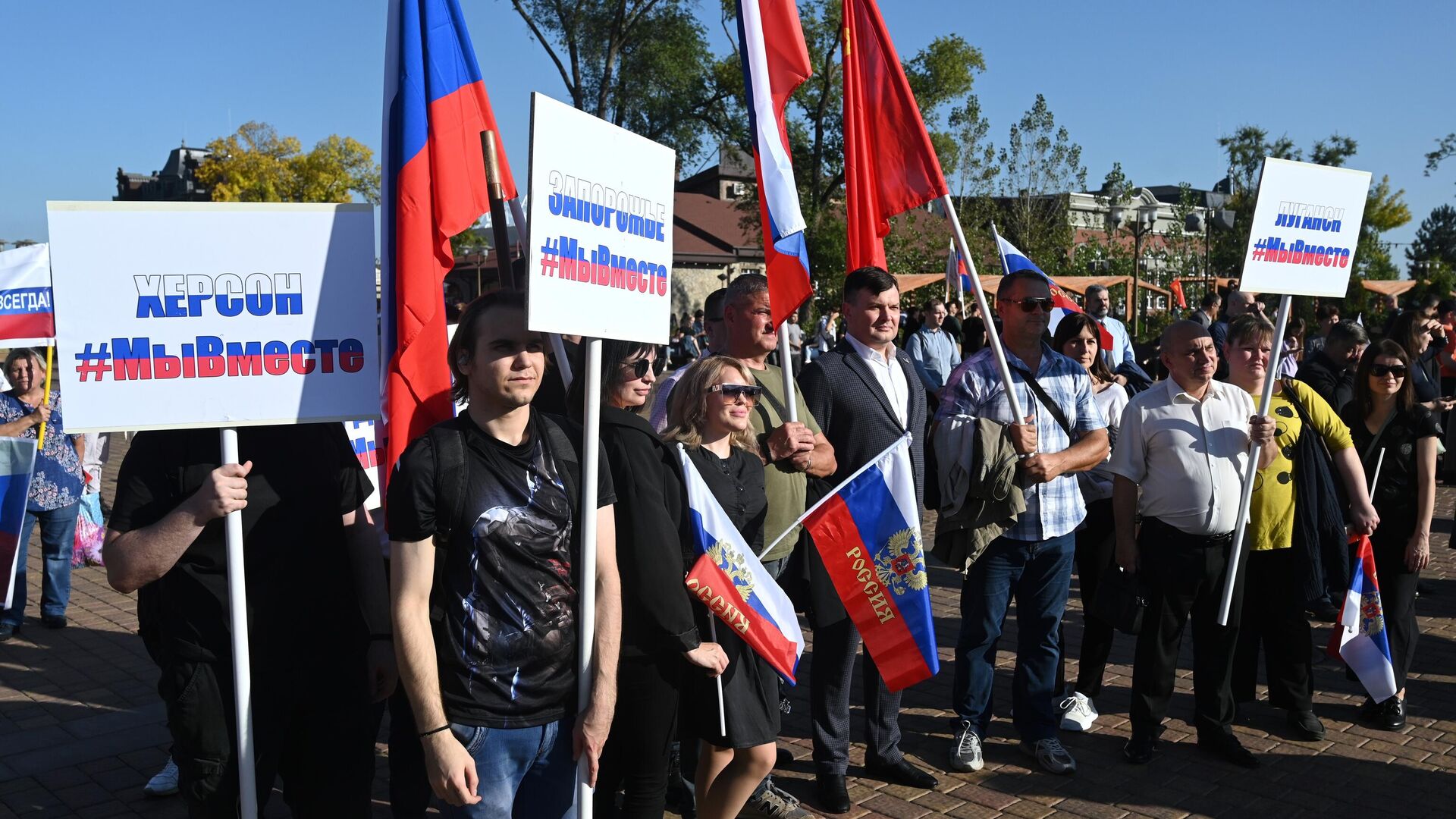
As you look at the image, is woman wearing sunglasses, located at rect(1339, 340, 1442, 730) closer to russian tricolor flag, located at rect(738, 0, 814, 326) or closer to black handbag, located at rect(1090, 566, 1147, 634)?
black handbag, located at rect(1090, 566, 1147, 634)

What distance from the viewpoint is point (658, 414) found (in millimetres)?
4594

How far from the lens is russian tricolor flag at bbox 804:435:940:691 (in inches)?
176

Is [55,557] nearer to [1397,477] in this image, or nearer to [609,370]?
[609,370]

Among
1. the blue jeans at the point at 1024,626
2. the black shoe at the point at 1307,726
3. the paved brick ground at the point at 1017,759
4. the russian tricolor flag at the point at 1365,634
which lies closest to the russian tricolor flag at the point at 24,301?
the paved brick ground at the point at 1017,759

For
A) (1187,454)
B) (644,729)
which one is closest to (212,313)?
(644,729)

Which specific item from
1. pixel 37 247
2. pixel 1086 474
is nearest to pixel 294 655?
pixel 1086 474

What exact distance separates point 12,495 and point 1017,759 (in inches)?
236

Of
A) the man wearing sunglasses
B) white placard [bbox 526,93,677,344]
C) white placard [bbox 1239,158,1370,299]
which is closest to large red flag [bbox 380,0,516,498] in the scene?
white placard [bbox 526,93,677,344]

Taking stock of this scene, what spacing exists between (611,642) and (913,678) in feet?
6.16

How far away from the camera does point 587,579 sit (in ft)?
9.57

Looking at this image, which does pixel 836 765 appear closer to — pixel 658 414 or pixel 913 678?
pixel 913 678

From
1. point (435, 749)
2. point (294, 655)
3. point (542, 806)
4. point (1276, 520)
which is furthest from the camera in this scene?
point (1276, 520)

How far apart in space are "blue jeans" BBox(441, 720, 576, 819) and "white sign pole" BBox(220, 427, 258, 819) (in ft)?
1.81

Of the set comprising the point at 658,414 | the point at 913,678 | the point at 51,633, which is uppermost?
the point at 658,414
